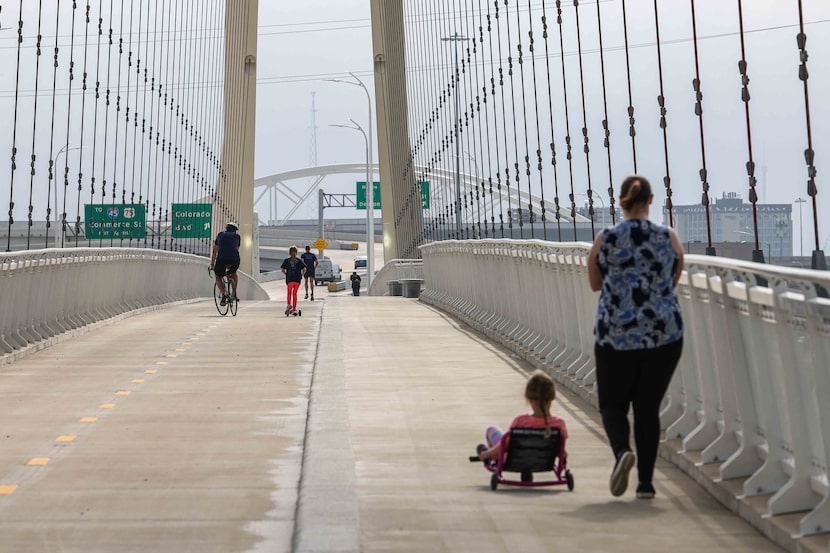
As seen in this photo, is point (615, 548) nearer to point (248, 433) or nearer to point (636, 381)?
point (636, 381)

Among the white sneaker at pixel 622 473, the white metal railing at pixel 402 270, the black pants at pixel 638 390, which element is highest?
the white metal railing at pixel 402 270

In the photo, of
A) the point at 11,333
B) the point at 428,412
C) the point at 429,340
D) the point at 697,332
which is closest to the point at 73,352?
the point at 11,333

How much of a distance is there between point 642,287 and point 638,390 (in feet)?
1.71

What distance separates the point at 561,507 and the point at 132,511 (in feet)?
6.80

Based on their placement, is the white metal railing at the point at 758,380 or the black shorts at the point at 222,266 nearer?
the white metal railing at the point at 758,380

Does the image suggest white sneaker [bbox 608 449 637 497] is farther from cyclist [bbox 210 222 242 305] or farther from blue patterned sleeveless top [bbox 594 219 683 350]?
cyclist [bbox 210 222 242 305]

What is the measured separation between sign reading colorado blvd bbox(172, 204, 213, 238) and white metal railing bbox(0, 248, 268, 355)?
4762cm

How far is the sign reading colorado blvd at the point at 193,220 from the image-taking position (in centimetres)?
8332

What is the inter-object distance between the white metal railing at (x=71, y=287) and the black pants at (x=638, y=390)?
10.4 metres

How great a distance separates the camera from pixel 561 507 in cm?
787

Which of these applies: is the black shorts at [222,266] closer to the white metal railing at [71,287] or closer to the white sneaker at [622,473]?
the white metal railing at [71,287]

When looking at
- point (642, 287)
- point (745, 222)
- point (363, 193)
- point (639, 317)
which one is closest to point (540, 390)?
point (639, 317)

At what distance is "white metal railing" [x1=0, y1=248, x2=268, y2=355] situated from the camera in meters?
18.0

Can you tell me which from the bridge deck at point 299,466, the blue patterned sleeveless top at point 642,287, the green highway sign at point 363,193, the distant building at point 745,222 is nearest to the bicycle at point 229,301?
the distant building at point 745,222
